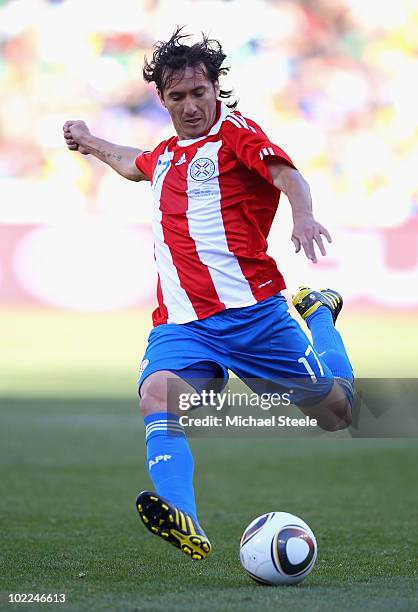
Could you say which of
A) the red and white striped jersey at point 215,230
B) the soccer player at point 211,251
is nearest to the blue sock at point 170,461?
the soccer player at point 211,251

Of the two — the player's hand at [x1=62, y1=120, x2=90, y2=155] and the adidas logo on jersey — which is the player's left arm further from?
the player's hand at [x1=62, y1=120, x2=90, y2=155]

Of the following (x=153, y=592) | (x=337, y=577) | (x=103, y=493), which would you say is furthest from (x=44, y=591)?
(x=103, y=493)

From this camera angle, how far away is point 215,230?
494 centimetres

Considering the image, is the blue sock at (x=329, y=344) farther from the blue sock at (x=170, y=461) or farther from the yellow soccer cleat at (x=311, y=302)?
the blue sock at (x=170, y=461)

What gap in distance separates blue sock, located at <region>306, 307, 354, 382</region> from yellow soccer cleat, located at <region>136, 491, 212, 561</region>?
63.5 inches

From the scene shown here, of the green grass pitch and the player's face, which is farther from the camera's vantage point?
the player's face

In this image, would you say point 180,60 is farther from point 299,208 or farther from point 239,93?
point 239,93

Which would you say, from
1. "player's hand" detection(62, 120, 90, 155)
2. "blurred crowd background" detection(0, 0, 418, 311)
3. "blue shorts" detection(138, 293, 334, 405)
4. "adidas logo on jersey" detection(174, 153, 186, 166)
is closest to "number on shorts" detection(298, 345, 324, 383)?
"blue shorts" detection(138, 293, 334, 405)

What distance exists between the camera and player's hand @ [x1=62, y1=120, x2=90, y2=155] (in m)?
5.84

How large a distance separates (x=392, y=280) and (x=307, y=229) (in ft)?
50.9

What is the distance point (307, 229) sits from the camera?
433cm

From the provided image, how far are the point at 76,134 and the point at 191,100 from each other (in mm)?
1100

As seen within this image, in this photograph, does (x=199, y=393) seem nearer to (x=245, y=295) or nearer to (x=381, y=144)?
(x=245, y=295)

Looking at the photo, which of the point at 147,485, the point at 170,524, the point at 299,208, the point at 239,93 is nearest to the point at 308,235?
the point at 299,208
